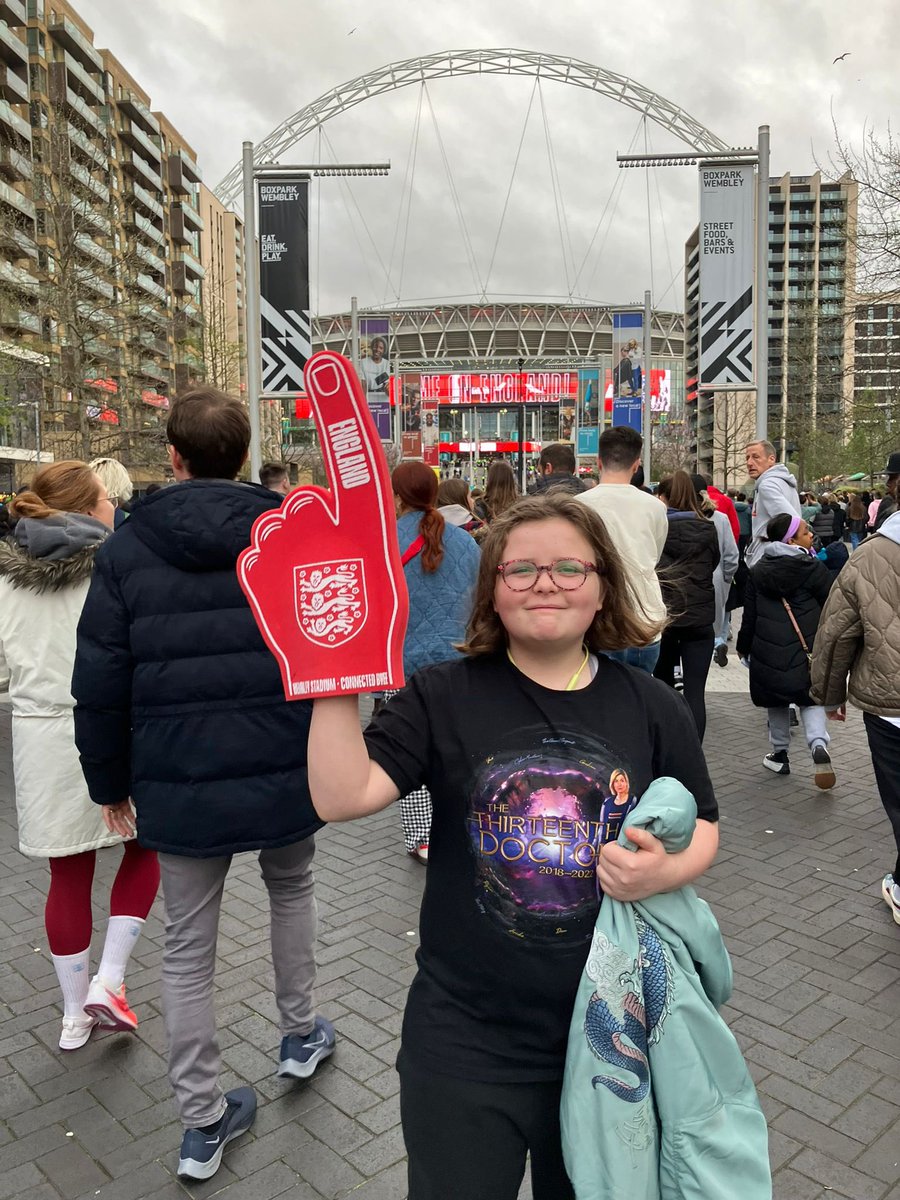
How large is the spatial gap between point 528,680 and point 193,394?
140 centimetres

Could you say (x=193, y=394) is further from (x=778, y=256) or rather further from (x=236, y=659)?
(x=778, y=256)

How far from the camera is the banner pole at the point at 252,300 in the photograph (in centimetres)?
1134

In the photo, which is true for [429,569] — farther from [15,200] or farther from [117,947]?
[15,200]

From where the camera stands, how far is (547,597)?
1696mm

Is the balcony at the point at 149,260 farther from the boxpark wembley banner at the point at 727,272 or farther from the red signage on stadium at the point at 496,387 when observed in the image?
the red signage on stadium at the point at 496,387

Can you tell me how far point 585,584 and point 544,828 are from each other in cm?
44

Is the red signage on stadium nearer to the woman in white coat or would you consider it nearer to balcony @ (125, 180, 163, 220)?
balcony @ (125, 180, 163, 220)

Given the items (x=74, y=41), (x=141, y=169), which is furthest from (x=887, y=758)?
(x=141, y=169)

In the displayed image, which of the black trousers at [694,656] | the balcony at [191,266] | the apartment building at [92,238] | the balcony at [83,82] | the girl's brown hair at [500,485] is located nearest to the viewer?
the black trousers at [694,656]

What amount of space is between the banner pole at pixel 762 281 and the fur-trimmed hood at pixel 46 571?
826 centimetres

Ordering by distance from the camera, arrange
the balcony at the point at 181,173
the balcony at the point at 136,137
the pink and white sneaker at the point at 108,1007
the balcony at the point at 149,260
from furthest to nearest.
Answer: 1. the balcony at the point at 181,173
2. the balcony at the point at 136,137
3. the balcony at the point at 149,260
4. the pink and white sneaker at the point at 108,1007

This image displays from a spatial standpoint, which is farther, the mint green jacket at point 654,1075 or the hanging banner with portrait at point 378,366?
the hanging banner with portrait at point 378,366

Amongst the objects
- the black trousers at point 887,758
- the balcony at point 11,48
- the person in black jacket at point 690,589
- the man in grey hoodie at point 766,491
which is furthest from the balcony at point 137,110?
the black trousers at point 887,758

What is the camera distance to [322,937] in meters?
Answer: 4.15
